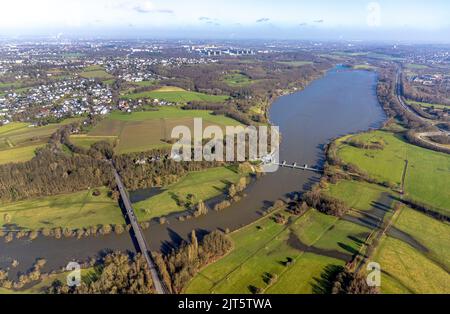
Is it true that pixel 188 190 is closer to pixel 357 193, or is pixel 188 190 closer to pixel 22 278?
pixel 22 278

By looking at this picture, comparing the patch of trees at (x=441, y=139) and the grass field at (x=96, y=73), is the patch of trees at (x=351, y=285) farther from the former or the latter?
the grass field at (x=96, y=73)

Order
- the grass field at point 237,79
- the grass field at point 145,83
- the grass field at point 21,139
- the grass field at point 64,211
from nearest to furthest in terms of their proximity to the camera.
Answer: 1. the grass field at point 64,211
2. the grass field at point 21,139
3. the grass field at point 145,83
4. the grass field at point 237,79

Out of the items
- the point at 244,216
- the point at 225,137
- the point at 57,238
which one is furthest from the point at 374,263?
the point at 225,137

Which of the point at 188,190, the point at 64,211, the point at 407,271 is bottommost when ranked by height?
the point at 407,271

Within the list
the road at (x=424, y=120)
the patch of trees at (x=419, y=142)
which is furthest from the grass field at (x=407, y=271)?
the road at (x=424, y=120)

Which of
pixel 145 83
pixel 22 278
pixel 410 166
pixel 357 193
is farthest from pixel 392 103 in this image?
pixel 22 278

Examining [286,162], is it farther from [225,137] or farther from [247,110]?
[247,110]
